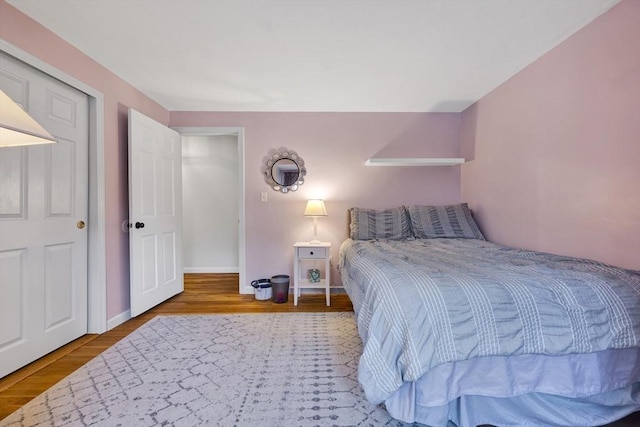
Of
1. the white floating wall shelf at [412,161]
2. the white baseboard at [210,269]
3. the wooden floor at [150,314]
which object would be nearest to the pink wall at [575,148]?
the white floating wall shelf at [412,161]

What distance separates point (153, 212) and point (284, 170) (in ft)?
4.80

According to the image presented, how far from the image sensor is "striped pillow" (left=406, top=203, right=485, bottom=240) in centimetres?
295

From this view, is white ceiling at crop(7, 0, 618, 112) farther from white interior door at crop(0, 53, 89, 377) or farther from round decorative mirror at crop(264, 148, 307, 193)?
round decorative mirror at crop(264, 148, 307, 193)

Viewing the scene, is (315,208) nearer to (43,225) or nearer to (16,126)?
(43,225)

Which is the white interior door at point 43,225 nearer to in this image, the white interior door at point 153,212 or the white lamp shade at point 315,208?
the white interior door at point 153,212

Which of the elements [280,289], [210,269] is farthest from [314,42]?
[210,269]

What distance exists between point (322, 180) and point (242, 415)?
255 centimetres

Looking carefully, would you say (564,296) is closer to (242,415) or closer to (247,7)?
(242,415)

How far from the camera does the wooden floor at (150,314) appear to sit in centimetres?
162

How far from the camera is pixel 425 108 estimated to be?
11.2 ft

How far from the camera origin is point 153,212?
291 centimetres

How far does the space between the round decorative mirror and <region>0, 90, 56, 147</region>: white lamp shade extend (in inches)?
94.6

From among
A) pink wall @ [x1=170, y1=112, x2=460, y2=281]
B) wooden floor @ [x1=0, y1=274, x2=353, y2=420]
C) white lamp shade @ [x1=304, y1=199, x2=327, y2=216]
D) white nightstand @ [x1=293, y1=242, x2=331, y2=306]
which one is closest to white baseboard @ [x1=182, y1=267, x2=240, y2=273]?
wooden floor @ [x1=0, y1=274, x2=353, y2=420]

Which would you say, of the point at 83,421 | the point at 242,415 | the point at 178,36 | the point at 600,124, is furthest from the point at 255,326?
the point at 600,124
